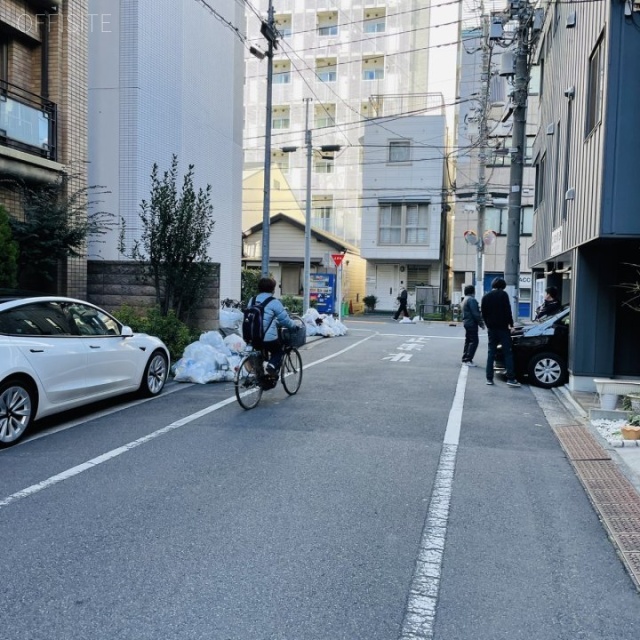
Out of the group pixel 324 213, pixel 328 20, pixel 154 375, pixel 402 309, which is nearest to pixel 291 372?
pixel 154 375

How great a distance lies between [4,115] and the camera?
12.0m

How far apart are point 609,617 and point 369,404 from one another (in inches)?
224

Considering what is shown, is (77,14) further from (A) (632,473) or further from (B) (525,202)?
(B) (525,202)

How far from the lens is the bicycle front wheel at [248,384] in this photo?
823 centimetres

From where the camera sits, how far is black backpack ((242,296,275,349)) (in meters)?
8.42

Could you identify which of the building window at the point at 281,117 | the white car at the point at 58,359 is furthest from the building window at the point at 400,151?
the white car at the point at 58,359

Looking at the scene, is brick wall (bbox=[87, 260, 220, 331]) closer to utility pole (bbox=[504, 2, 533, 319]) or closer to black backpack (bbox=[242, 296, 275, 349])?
black backpack (bbox=[242, 296, 275, 349])

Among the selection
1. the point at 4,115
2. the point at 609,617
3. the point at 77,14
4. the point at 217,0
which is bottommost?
the point at 609,617

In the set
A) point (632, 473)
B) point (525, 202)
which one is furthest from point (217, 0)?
point (525, 202)

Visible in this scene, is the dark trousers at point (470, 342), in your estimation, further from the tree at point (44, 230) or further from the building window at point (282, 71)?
the building window at point (282, 71)

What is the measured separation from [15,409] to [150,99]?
427 inches

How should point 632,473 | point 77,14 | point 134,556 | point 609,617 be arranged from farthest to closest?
point 77,14
point 632,473
point 134,556
point 609,617

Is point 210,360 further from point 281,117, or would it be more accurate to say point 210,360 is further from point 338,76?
point 338,76

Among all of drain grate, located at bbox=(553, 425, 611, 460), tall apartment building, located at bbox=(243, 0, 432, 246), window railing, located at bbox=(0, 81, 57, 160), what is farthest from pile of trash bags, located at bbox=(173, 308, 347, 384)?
tall apartment building, located at bbox=(243, 0, 432, 246)
